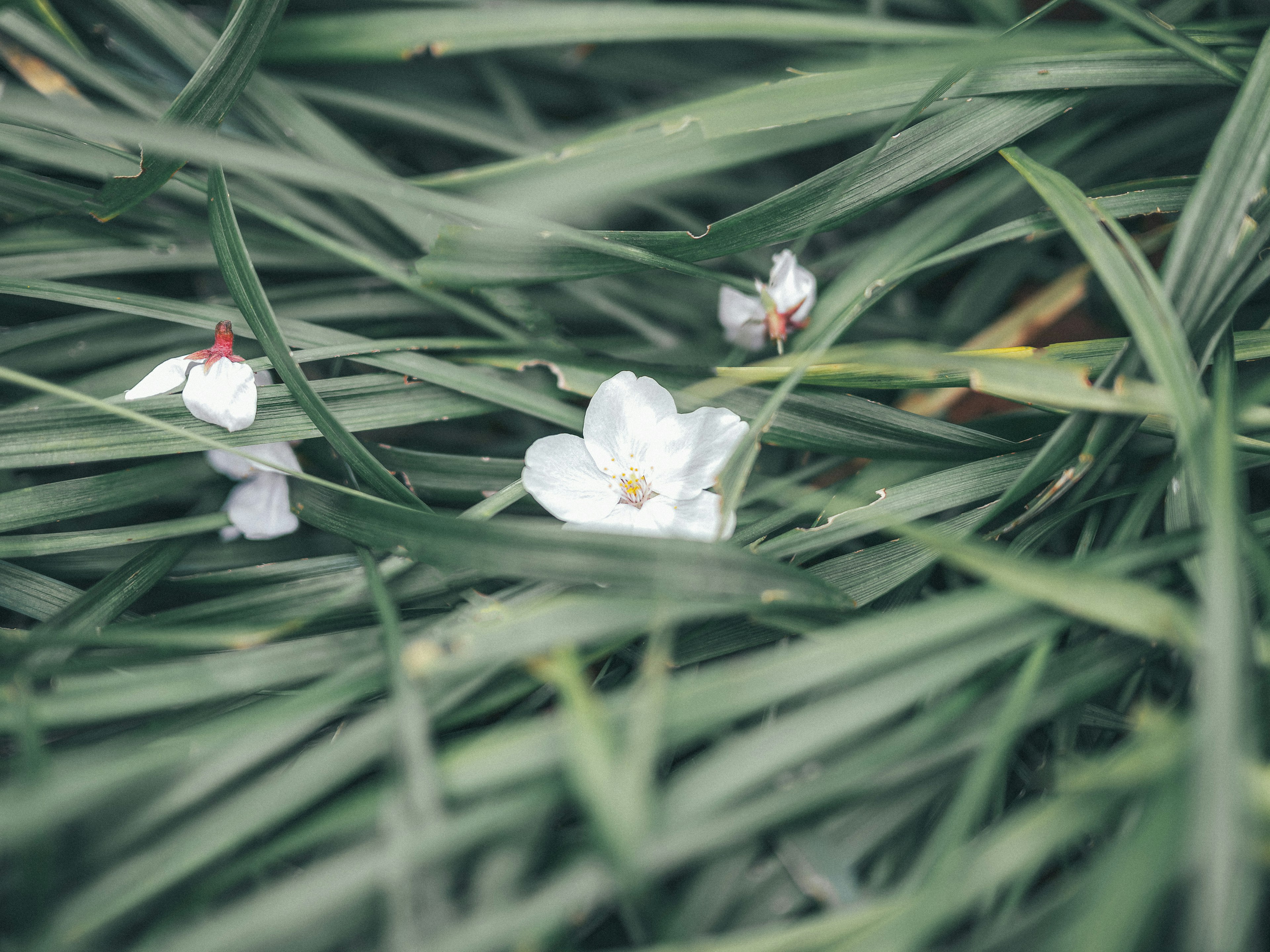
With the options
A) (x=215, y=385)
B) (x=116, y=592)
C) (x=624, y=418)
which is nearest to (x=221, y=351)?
(x=215, y=385)

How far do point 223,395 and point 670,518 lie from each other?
1.44 feet

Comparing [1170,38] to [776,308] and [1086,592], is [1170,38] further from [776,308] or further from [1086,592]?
[1086,592]

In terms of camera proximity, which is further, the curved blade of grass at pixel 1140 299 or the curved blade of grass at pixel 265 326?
the curved blade of grass at pixel 265 326

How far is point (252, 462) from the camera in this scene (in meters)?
0.66

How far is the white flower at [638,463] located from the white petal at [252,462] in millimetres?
257

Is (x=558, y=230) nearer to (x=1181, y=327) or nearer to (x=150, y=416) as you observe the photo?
(x=150, y=416)

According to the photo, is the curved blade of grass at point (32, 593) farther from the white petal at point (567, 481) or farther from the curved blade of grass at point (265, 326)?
the white petal at point (567, 481)

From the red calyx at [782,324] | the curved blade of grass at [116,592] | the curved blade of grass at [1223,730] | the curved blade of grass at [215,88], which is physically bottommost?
the curved blade of grass at [1223,730]

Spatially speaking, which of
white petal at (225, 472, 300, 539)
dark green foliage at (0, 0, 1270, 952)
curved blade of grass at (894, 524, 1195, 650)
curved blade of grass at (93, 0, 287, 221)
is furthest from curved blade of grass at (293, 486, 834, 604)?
curved blade of grass at (93, 0, 287, 221)

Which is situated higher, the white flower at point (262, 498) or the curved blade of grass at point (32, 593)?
the white flower at point (262, 498)

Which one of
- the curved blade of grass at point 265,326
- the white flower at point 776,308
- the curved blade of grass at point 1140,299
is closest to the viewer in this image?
the curved blade of grass at point 1140,299

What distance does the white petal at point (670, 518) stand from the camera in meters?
0.64

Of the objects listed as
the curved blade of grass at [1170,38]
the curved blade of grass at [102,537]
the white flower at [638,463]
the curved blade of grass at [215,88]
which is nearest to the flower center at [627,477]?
the white flower at [638,463]

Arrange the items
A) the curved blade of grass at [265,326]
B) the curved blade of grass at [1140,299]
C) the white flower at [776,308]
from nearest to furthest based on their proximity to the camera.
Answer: the curved blade of grass at [1140,299], the curved blade of grass at [265,326], the white flower at [776,308]
